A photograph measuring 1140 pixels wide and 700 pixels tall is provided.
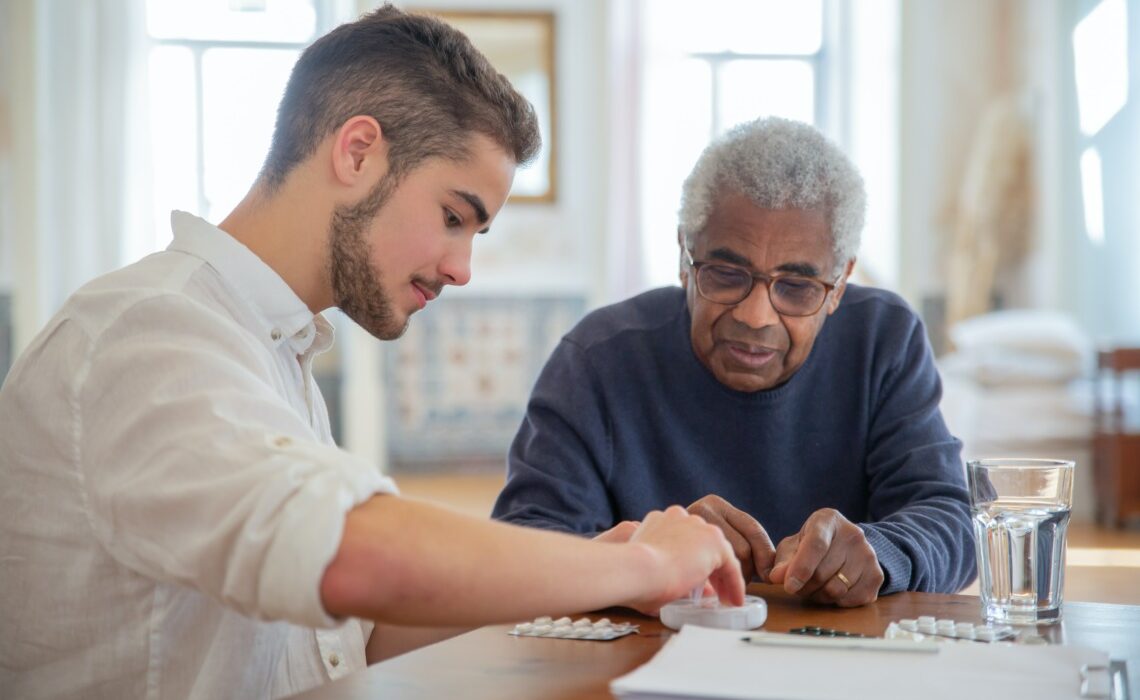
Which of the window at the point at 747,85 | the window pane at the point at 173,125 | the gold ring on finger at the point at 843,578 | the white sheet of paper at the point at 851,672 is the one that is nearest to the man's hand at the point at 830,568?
the gold ring on finger at the point at 843,578

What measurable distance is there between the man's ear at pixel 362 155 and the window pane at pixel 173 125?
542 cm

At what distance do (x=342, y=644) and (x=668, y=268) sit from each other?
5651 mm

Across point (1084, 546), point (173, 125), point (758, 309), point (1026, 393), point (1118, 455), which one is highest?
point (173, 125)

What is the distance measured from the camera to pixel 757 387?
5.81 feet

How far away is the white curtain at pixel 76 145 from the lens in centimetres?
578

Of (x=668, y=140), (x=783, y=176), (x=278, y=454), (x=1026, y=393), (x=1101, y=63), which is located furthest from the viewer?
(x=668, y=140)

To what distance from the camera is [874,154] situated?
675cm

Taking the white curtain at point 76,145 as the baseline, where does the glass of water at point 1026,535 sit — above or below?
below

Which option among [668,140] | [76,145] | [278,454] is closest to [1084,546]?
[668,140]

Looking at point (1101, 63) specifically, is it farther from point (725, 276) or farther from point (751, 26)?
point (725, 276)

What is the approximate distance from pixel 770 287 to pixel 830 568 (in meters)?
0.54

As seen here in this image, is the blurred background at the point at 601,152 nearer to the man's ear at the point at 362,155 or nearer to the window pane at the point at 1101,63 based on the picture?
the window pane at the point at 1101,63

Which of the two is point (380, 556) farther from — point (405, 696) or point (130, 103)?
point (130, 103)

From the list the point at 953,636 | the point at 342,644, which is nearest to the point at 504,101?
the point at 342,644
